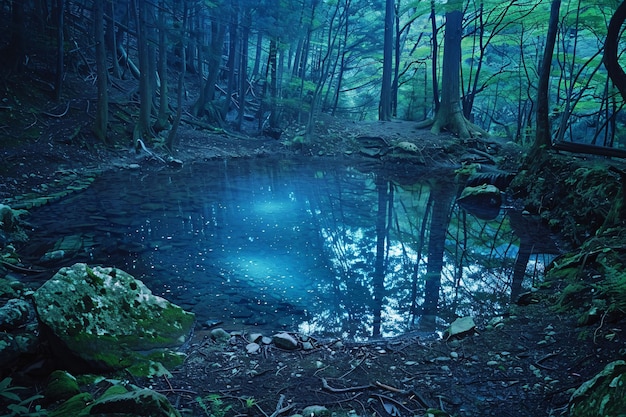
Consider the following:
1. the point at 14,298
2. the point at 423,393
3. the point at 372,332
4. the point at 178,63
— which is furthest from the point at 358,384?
the point at 178,63

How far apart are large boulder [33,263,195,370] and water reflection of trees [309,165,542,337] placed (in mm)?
1955

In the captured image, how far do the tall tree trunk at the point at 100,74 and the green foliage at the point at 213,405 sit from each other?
12536 millimetres

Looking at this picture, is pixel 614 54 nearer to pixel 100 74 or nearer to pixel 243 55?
pixel 100 74

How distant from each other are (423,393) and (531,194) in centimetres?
930

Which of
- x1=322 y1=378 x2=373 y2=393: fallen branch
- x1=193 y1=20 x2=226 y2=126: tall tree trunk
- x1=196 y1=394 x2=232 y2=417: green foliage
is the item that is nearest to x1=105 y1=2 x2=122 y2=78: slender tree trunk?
x1=193 y1=20 x2=226 y2=126: tall tree trunk

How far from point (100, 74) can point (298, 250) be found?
9.83 m

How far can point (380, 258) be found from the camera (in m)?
7.48

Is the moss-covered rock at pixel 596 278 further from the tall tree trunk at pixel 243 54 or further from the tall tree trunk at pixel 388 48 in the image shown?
the tall tree trunk at pixel 388 48

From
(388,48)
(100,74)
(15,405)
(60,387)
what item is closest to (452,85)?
(388,48)

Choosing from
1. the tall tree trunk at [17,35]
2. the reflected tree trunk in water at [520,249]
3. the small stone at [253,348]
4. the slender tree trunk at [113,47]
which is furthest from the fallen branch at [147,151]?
the reflected tree trunk in water at [520,249]

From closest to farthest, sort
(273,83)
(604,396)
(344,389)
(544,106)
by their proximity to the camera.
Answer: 1. (604,396)
2. (344,389)
3. (544,106)
4. (273,83)

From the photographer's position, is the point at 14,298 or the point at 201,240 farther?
the point at 201,240

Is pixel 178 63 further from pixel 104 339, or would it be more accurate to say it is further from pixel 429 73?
pixel 104 339

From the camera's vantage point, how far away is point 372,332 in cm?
492
